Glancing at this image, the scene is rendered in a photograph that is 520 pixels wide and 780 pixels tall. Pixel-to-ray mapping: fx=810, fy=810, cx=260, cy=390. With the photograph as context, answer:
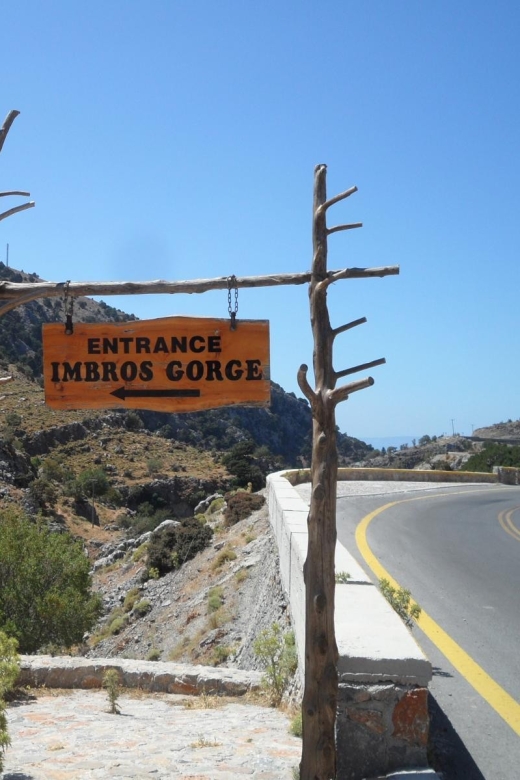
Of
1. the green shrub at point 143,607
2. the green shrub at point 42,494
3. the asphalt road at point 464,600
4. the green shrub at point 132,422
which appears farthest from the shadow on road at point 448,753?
the green shrub at point 132,422

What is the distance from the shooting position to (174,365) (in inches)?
207

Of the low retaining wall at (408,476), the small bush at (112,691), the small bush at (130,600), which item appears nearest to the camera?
the small bush at (112,691)

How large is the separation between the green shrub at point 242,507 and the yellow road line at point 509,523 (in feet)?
19.7

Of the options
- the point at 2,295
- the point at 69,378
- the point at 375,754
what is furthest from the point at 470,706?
the point at 2,295

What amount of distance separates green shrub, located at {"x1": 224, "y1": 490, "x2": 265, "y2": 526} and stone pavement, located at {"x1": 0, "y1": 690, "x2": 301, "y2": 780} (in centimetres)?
1311

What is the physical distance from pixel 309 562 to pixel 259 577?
8.71m

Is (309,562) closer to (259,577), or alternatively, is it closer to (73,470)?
(259,577)

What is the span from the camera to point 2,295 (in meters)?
5.55

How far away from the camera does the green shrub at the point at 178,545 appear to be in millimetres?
21609

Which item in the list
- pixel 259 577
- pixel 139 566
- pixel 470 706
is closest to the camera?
pixel 470 706

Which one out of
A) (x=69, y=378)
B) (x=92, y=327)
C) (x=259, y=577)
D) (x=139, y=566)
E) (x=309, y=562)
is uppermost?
(x=92, y=327)

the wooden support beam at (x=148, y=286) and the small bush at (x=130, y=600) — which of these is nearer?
the wooden support beam at (x=148, y=286)

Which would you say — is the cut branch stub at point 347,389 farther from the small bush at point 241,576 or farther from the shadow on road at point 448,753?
the small bush at point 241,576

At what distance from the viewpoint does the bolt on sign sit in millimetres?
5203
